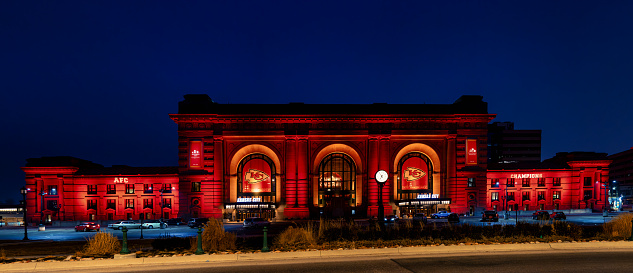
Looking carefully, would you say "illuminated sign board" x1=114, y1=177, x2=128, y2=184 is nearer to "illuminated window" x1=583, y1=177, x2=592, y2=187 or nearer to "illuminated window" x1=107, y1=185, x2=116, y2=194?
"illuminated window" x1=107, y1=185, x2=116, y2=194

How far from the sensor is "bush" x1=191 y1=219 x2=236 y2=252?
16.6 m

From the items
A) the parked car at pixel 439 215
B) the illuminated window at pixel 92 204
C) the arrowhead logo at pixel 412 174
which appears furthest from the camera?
the arrowhead logo at pixel 412 174

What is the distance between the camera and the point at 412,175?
55531 mm

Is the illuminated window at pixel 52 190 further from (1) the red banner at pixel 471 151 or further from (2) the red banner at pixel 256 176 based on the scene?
(1) the red banner at pixel 471 151

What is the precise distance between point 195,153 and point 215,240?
37801 mm

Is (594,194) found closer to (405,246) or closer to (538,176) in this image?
(538,176)

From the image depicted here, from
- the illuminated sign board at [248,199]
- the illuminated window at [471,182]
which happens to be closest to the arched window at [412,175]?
the illuminated window at [471,182]

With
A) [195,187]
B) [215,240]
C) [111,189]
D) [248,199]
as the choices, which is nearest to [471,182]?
[248,199]

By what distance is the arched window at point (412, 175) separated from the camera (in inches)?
2186

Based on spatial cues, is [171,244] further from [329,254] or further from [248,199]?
[248,199]

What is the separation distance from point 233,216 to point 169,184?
1170 centimetres

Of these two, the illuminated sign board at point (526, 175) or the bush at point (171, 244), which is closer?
the bush at point (171, 244)

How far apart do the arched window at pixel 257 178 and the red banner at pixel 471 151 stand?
30.4 metres

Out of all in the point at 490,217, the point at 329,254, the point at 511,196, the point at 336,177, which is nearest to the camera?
the point at 329,254
